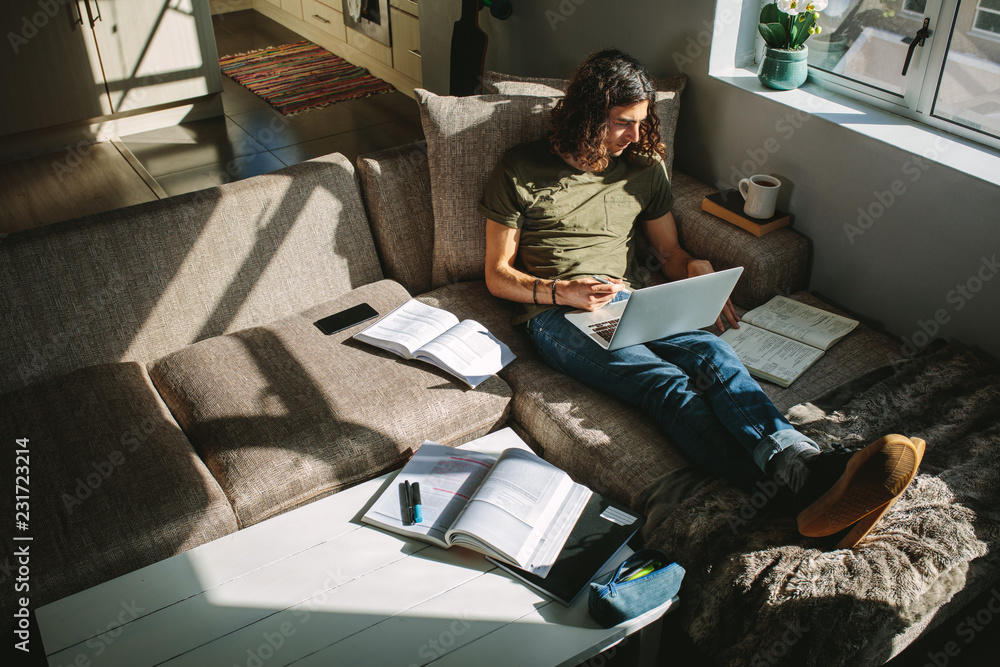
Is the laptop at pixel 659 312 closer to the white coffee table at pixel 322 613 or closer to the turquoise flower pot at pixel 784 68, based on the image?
the white coffee table at pixel 322 613

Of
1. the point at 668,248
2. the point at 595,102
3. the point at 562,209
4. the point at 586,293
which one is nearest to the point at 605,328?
the point at 586,293

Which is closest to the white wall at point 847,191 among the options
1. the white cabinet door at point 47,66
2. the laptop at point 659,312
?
the laptop at point 659,312

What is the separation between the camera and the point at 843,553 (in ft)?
4.81

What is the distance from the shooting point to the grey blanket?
54.0 inches

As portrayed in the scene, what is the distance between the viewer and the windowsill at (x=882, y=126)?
6.38 feet

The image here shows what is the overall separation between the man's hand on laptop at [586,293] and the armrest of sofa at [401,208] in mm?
552

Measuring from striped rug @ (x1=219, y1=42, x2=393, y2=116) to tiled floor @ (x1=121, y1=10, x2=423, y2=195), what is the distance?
0.29 feet

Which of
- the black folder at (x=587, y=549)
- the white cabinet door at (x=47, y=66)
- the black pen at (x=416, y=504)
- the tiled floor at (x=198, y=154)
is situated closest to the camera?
the black folder at (x=587, y=549)

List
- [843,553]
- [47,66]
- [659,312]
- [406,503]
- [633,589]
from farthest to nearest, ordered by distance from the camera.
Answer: [47,66] < [659,312] < [406,503] < [843,553] < [633,589]

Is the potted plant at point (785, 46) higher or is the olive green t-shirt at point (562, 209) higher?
the potted plant at point (785, 46)

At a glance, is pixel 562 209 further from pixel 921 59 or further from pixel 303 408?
pixel 921 59

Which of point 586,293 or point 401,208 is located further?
→ point 401,208

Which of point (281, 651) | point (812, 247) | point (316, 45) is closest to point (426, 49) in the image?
point (316, 45)

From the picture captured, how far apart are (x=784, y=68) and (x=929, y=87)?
0.41 m
